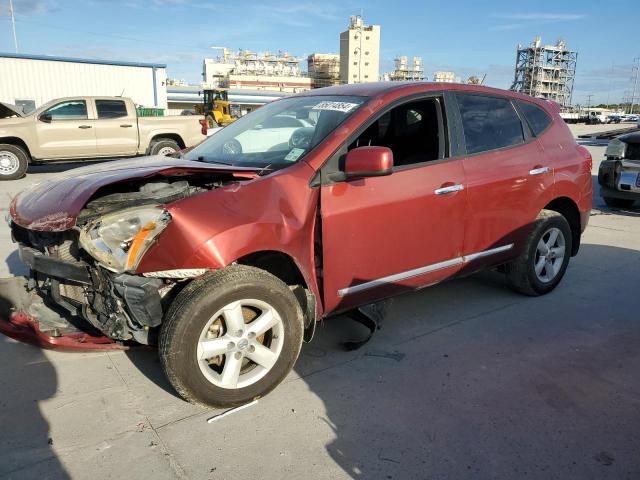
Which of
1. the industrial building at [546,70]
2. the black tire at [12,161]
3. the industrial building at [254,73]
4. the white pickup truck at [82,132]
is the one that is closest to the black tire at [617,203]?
the white pickup truck at [82,132]

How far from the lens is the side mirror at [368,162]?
293cm

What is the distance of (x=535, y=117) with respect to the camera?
173 inches

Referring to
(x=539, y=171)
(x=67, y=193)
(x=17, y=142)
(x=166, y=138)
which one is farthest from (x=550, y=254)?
(x=17, y=142)

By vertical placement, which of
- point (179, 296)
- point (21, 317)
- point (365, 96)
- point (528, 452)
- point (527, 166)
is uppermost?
point (365, 96)

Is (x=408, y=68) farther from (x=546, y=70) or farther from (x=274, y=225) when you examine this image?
(x=274, y=225)

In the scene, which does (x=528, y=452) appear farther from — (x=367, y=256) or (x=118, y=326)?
(x=118, y=326)

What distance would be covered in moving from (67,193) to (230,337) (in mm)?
1234

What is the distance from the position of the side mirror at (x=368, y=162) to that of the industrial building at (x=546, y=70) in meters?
112

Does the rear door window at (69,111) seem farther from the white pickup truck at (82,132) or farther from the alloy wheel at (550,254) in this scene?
the alloy wheel at (550,254)

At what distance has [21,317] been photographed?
3.39 meters

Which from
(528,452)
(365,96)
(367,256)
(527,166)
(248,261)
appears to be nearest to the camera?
(528,452)

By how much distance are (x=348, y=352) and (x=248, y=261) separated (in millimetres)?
1015

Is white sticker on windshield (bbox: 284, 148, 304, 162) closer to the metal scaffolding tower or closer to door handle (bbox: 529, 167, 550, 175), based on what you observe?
door handle (bbox: 529, 167, 550, 175)

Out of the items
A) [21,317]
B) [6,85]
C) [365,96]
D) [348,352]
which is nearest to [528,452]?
[348,352]
